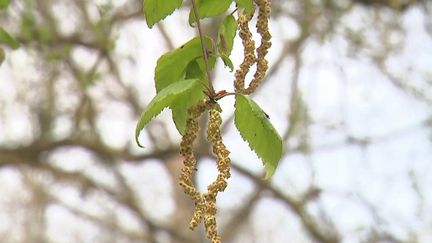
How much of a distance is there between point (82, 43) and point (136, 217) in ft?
5.90

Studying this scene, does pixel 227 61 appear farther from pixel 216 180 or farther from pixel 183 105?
pixel 216 180

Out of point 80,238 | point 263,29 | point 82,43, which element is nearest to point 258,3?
point 263,29

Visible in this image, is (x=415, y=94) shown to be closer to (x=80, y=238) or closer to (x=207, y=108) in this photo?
(x=80, y=238)

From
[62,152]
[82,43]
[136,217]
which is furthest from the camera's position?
[136,217]

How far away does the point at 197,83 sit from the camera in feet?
2.99

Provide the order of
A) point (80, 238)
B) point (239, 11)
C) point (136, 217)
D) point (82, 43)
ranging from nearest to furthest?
point (239, 11) < point (82, 43) < point (136, 217) < point (80, 238)

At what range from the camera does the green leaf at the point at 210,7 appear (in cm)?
102

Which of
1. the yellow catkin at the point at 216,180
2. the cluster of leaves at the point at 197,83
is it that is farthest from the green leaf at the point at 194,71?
the yellow catkin at the point at 216,180

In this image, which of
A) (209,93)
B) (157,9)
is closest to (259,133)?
(209,93)

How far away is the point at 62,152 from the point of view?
17.8 feet

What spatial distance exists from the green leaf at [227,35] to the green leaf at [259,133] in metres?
0.14

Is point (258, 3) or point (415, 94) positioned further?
point (415, 94)

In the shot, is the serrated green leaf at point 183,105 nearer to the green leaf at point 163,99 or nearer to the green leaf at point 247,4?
the green leaf at point 163,99

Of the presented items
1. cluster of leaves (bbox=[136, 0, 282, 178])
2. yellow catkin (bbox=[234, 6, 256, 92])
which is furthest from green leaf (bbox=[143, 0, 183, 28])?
yellow catkin (bbox=[234, 6, 256, 92])
